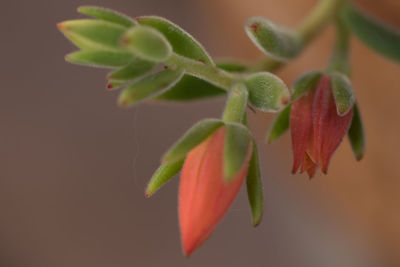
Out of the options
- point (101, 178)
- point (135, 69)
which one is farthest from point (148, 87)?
point (101, 178)

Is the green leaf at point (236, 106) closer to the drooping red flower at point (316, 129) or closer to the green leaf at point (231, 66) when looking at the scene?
the drooping red flower at point (316, 129)

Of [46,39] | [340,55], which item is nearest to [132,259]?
[46,39]

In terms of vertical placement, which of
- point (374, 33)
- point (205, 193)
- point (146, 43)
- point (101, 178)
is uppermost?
point (146, 43)

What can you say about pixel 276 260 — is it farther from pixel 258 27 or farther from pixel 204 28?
pixel 258 27

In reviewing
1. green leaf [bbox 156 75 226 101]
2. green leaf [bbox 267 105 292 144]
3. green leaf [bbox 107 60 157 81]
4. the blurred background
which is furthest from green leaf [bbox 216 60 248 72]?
the blurred background

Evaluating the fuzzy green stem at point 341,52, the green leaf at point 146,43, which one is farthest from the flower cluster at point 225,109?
the fuzzy green stem at point 341,52

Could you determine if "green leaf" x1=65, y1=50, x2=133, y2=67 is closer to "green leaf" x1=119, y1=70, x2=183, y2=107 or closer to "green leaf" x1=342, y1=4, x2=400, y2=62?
"green leaf" x1=119, y1=70, x2=183, y2=107

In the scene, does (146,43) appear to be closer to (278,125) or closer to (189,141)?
(189,141)
